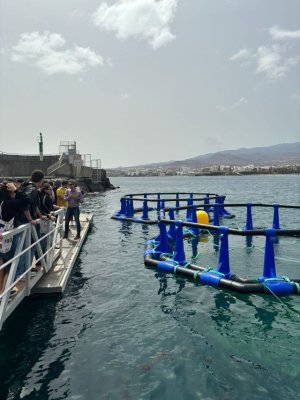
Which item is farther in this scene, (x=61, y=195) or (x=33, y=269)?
(x=61, y=195)

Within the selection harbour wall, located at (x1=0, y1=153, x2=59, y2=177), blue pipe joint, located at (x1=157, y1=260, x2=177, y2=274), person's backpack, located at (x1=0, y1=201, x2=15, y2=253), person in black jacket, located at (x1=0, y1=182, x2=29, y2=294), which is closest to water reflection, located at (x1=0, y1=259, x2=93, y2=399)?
person in black jacket, located at (x1=0, y1=182, x2=29, y2=294)

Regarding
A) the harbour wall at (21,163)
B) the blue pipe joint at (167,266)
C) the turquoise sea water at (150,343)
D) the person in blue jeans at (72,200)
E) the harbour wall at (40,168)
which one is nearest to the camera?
the turquoise sea water at (150,343)

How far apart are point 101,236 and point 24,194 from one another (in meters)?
9.69

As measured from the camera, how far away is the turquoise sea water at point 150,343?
4.69 meters

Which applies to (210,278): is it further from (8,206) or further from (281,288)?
(8,206)

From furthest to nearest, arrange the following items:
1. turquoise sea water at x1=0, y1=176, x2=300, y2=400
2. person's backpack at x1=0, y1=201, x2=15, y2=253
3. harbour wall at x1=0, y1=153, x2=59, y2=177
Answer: harbour wall at x1=0, y1=153, x2=59, y2=177 → person's backpack at x1=0, y1=201, x2=15, y2=253 → turquoise sea water at x1=0, y1=176, x2=300, y2=400

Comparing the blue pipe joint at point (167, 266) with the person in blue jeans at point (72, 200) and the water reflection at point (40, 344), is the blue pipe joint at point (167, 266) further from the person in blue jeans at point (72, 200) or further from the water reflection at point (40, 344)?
the person in blue jeans at point (72, 200)

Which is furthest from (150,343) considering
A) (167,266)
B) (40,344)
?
(167,266)

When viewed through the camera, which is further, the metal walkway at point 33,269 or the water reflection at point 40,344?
the metal walkway at point 33,269

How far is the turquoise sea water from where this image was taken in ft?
15.4

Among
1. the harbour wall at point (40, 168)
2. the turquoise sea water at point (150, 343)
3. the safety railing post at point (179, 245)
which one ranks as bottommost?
the turquoise sea water at point (150, 343)

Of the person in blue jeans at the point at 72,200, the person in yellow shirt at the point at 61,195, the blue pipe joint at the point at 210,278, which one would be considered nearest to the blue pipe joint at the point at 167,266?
the blue pipe joint at the point at 210,278

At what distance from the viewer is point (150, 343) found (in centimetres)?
583

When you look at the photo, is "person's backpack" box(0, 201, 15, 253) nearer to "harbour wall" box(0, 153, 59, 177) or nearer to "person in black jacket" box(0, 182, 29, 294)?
"person in black jacket" box(0, 182, 29, 294)
